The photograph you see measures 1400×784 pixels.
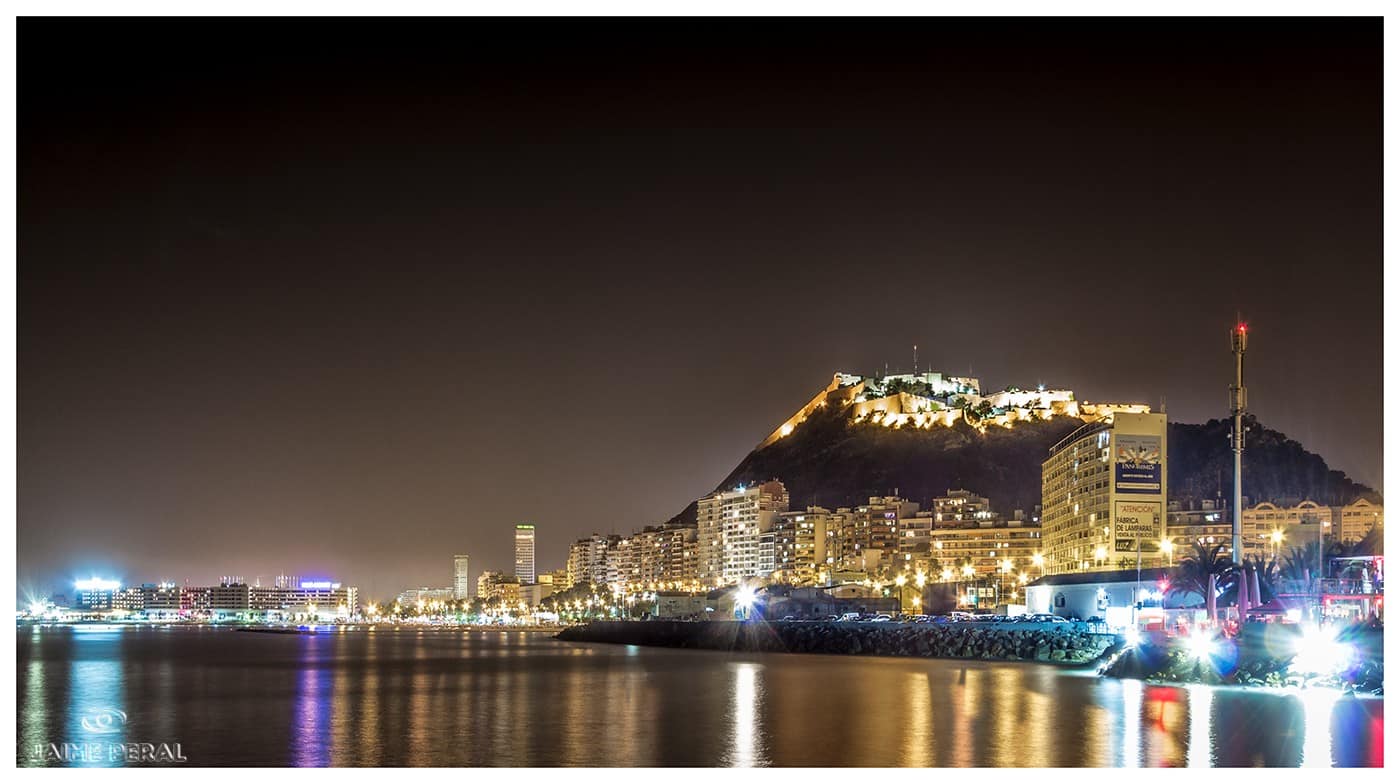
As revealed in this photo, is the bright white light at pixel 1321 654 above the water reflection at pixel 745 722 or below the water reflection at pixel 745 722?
above

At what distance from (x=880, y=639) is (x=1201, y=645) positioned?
2225 centimetres

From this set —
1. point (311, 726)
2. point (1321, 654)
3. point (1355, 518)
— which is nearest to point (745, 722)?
point (311, 726)

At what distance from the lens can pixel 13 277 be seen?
11.0 m

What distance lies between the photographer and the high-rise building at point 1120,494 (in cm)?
7756

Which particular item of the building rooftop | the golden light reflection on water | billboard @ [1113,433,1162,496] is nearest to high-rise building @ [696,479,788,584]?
billboard @ [1113,433,1162,496]

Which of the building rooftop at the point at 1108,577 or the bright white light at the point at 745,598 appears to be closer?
the building rooftop at the point at 1108,577

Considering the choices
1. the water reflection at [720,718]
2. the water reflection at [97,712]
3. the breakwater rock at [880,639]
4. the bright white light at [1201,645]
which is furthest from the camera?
the breakwater rock at [880,639]

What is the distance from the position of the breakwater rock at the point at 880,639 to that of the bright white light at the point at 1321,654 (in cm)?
1076

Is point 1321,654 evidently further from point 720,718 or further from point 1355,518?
point 1355,518

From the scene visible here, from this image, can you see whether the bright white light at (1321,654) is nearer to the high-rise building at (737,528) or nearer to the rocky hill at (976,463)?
the rocky hill at (976,463)

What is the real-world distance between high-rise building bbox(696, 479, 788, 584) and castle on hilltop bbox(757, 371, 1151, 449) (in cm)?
1432

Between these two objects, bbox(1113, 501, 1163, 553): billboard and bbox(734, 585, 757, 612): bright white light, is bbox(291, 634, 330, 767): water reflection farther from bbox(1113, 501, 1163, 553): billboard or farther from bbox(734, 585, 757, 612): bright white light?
bbox(1113, 501, 1163, 553): billboard

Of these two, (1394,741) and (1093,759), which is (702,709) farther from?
(1394,741)

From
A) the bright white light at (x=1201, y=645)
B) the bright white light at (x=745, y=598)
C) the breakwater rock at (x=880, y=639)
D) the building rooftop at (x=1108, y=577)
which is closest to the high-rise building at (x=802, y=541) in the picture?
the bright white light at (x=745, y=598)
